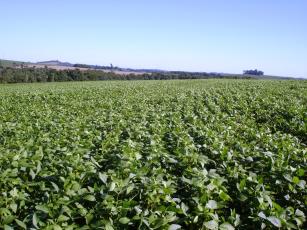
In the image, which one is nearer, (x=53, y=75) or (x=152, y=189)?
(x=152, y=189)

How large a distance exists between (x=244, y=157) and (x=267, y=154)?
1.35 ft

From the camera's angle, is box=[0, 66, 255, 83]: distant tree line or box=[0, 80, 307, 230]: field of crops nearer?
box=[0, 80, 307, 230]: field of crops

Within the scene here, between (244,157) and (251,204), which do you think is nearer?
(251,204)

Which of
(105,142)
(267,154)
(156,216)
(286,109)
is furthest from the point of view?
(286,109)

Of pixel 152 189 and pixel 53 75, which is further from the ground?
pixel 152 189

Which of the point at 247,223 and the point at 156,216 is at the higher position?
the point at 156,216

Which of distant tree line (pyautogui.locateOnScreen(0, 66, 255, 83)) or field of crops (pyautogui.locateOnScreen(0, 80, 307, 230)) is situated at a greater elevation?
field of crops (pyautogui.locateOnScreen(0, 80, 307, 230))

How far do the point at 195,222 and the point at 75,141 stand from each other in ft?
11.5

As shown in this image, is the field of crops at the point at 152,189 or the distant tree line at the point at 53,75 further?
the distant tree line at the point at 53,75

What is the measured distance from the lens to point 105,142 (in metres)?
6.12

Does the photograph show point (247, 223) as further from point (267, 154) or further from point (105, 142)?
point (105, 142)

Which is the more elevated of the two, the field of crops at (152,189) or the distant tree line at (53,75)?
the field of crops at (152,189)

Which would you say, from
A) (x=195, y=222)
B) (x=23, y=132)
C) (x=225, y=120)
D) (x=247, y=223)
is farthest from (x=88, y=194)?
(x=225, y=120)

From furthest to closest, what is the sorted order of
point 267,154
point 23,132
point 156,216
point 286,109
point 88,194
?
point 286,109 < point 23,132 < point 267,154 < point 88,194 < point 156,216
